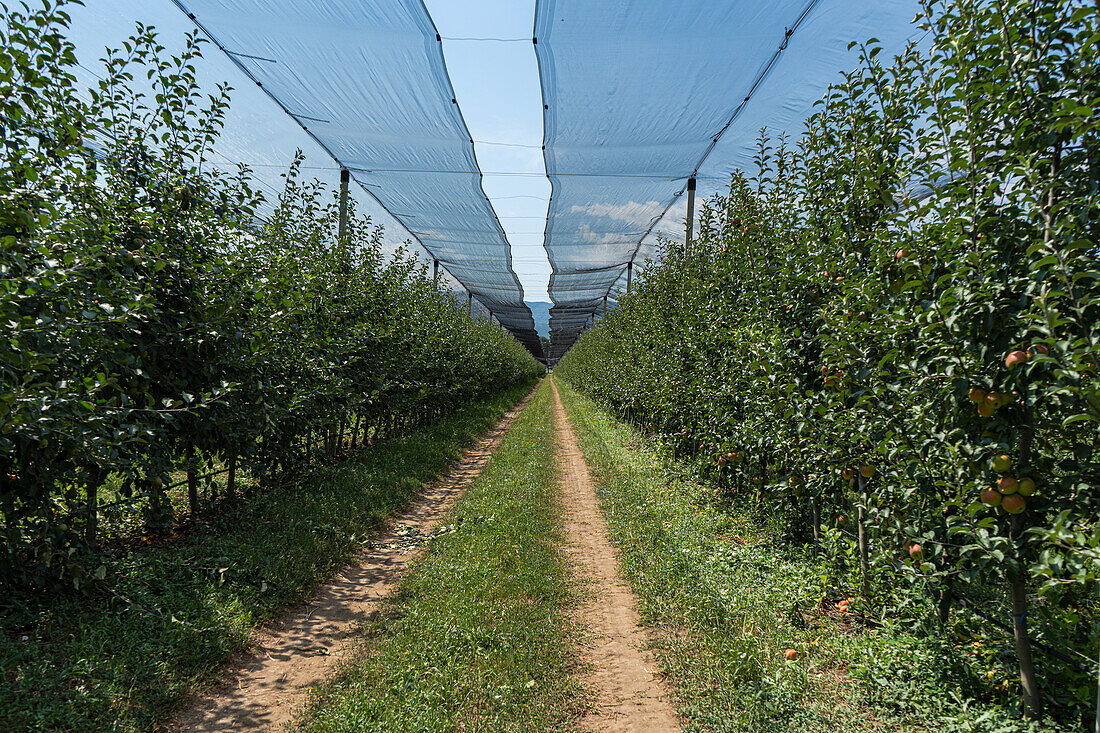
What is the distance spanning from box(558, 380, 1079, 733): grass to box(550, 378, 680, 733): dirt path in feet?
0.37

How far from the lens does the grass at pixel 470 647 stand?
Result: 276 centimetres

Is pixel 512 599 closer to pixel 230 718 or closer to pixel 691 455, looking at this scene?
pixel 230 718

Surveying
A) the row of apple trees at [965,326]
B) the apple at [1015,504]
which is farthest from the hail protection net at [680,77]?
the apple at [1015,504]

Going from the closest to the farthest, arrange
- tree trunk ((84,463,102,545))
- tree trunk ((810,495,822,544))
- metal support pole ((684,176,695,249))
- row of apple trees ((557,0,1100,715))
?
row of apple trees ((557,0,1100,715))
tree trunk ((84,463,102,545))
tree trunk ((810,495,822,544))
metal support pole ((684,176,695,249))

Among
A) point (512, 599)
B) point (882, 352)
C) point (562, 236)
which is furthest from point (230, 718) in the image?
point (562, 236)

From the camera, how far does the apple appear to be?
210cm

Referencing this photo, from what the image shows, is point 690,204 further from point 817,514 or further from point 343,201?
point 817,514

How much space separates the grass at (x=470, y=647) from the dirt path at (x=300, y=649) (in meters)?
0.18

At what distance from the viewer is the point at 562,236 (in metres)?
13.4

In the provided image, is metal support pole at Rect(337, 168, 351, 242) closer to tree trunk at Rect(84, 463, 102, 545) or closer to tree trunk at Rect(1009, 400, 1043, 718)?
tree trunk at Rect(84, 463, 102, 545)

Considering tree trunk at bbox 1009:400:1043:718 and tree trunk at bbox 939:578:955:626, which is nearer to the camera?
tree trunk at bbox 1009:400:1043:718

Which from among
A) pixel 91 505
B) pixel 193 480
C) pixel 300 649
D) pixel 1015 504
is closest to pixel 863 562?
pixel 1015 504

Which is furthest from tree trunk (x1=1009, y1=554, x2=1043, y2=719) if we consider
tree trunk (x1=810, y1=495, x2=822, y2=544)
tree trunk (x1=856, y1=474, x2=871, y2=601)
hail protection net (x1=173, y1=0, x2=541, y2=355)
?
hail protection net (x1=173, y1=0, x2=541, y2=355)

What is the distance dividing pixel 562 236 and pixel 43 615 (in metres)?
11.8
